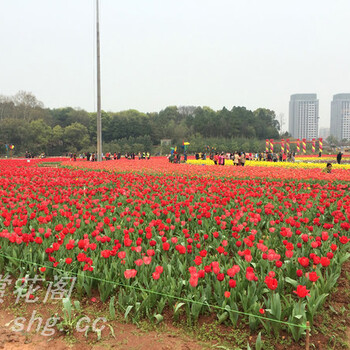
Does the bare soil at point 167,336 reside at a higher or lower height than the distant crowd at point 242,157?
lower

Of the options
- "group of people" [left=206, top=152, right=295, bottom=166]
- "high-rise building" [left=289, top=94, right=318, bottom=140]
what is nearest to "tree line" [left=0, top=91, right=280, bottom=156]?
"group of people" [left=206, top=152, right=295, bottom=166]

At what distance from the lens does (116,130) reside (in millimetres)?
91625

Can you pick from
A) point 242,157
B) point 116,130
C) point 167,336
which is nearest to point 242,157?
point 242,157

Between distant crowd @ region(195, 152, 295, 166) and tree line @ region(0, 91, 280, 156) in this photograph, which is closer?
distant crowd @ region(195, 152, 295, 166)

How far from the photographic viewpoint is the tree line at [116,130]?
2596 inches

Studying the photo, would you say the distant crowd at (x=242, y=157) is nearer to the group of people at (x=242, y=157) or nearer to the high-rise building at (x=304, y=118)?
the group of people at (x=242, y=157)

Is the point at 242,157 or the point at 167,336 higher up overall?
the point at 242,157

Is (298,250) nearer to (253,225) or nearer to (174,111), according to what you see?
(253,225)

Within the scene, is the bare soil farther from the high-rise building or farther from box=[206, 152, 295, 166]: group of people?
the high-rise building

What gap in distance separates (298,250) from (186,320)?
1793 mm

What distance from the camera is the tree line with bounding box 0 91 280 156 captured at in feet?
216

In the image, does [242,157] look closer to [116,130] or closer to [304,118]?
[116,130]

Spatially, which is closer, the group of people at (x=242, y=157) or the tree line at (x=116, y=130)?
the group of people at (x=242, y=157)

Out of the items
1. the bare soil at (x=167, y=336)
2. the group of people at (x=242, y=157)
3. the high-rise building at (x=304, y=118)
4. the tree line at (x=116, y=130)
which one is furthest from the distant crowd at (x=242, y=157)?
the high-rise building at (x=304, y=118)
